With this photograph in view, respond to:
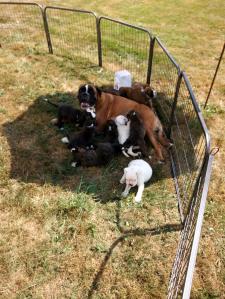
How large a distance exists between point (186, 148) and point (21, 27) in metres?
9.73

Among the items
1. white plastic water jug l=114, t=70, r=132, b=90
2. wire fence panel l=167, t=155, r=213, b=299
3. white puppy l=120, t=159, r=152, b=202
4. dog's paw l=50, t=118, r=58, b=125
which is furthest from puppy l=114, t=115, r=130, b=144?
wire fence panel l=167, t=155, r=213, b=299

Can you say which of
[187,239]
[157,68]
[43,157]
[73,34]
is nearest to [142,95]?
[157,68]

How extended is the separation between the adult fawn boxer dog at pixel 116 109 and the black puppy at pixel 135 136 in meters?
0.27

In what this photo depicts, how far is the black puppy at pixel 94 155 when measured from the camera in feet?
19.4

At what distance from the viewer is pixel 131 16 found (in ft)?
48.8

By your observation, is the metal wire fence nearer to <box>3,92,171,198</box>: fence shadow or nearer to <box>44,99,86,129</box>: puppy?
<box>3,92,171,198</box>: fence shadow

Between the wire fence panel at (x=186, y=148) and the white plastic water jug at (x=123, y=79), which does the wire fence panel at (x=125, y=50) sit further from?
the wire fence panel at (x=186, y=148)

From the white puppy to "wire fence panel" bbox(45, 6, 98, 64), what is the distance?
19.1ft

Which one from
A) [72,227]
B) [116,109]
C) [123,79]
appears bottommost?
[72,227]

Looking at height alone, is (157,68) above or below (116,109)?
below

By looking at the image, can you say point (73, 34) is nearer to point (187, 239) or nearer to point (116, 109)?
point (116, 109)

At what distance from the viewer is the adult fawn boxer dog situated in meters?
6.38

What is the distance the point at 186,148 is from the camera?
635 centimetres

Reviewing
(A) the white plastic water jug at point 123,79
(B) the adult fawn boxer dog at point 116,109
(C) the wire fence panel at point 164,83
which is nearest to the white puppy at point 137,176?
(B) the adult fawn boxer dog at point 116,109
